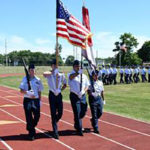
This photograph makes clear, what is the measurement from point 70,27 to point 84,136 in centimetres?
313

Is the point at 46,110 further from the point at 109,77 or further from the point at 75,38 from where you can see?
the point at 109,77

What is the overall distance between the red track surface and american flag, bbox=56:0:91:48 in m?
2.62

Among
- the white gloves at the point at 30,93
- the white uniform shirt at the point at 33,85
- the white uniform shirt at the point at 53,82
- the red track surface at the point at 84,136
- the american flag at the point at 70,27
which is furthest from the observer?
the american flag at the point at 70,27

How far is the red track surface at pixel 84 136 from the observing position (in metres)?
6.85

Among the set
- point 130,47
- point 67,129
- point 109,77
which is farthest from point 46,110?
point 130,47

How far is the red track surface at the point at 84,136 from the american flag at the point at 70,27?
262cm

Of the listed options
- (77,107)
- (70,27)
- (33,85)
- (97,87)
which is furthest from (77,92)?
(70,27)

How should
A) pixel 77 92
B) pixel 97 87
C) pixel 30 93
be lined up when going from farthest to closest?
pixel 97 87, pixel 77 92, pixel 30 93

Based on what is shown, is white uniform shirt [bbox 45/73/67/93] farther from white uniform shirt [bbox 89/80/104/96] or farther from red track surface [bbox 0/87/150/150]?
red track surface [bbox 0/87/150/150]

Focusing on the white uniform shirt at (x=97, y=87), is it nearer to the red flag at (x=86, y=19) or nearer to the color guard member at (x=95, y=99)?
the color guard member at (x=95, y=99)

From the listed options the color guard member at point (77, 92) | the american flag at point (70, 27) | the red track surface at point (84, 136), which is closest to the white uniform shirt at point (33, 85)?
the color guard member at point (77, 92)

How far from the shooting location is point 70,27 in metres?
8.21

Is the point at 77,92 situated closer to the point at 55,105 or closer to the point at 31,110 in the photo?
the point at 55,105

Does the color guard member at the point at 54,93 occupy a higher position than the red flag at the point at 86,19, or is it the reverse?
the red flag at the point at 86,19
